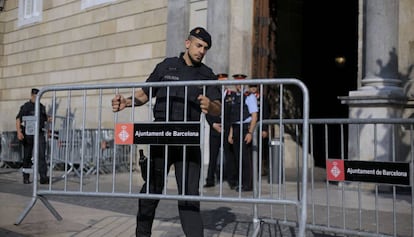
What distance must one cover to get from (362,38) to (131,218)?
559 centimetres

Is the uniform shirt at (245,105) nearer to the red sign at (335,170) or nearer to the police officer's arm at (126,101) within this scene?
the red sign at (335,170)

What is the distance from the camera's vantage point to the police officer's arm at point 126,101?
4598 mm

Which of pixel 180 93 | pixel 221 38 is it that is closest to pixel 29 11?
pixel 221 38

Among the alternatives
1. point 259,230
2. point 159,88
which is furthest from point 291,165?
point 159,88

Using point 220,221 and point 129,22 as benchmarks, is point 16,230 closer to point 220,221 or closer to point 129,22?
point 220,221

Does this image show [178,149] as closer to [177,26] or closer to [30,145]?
[30,145]

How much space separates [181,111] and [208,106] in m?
0.38

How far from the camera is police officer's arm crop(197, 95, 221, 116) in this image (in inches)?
169

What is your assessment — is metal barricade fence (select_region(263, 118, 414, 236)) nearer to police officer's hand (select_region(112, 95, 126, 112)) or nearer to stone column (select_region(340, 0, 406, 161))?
stone column (select_region(340, 0, 406, 161))

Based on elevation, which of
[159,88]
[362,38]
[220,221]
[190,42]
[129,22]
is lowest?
[220,221]

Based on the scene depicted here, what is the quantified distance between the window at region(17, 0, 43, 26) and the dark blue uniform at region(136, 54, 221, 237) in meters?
14.3

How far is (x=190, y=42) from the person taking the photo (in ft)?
14.9

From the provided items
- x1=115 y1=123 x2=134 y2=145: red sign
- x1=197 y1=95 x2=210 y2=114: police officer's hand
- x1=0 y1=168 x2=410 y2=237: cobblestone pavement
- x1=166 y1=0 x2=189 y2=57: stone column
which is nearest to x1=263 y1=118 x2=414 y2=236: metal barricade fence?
x1=0 y1=168 x2=410 y2=237: cobblestone pavement

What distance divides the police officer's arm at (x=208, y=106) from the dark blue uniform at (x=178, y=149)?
0.40 ft
